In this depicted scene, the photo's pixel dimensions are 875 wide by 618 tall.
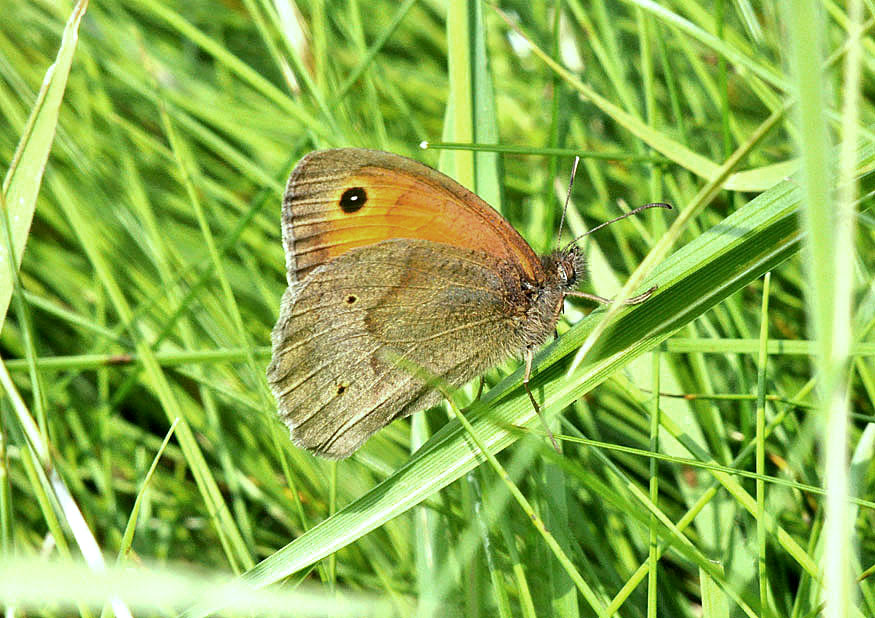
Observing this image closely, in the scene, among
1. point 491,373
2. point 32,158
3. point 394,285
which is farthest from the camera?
point 491,373

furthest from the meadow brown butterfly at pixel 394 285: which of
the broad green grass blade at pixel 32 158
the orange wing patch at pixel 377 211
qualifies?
the broad green grass blade at pixel 32 158

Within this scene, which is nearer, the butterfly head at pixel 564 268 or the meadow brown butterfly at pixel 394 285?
the meadow brown butterfly at pixel 394 285

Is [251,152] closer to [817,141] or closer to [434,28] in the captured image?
[434,28]

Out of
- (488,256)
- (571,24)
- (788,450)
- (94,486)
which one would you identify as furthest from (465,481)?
(571,24)

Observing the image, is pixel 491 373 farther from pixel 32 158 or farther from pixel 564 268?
pixel 32 158

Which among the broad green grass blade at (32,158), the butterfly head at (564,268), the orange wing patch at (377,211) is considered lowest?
the butterfly head at (564,268)

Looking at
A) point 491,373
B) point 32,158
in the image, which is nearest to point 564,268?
point 491,373

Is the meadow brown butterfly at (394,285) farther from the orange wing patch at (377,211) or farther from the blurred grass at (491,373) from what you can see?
the blurred grass at (491,373)
